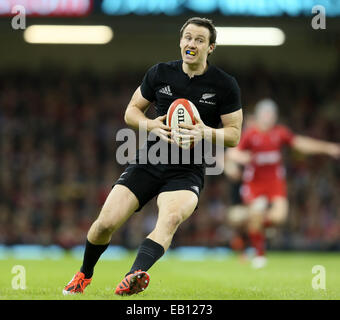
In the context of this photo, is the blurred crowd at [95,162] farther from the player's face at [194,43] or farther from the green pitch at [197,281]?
the player's face at [194,43]

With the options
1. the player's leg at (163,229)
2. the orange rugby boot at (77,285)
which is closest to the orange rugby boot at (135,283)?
the player's leg at (163,229)

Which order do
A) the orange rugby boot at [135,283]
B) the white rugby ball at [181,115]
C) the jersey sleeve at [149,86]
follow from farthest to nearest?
the jersey sleeve at [149,86] < the white rugby ball at [181,115] < the orange rugby boot at [135,283]

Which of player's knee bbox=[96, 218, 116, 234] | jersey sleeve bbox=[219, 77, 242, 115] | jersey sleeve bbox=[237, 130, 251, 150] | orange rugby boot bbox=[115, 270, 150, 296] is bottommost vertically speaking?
orange rugby boot bbox=[115, 270, 150, 296]

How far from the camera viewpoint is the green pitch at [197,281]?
20.5 feet

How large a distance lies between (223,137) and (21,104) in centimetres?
1376

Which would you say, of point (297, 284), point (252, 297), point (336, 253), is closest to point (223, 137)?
point (252, 297)

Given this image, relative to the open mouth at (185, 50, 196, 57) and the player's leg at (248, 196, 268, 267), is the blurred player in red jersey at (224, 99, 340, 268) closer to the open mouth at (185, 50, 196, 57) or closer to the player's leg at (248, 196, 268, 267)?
the player's leg at (248, 196, 268, 267)

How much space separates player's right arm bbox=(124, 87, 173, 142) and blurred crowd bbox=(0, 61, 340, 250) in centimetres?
1075

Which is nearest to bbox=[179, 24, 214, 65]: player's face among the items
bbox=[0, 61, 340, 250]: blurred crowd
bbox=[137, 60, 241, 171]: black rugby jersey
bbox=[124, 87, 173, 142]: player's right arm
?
bbox=[137, 60, 241, 171]: black rugby jersey

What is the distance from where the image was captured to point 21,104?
19.1m

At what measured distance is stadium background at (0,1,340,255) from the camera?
56.4 ft

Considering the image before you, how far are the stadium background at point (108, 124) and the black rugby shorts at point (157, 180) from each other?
867 centimetres
